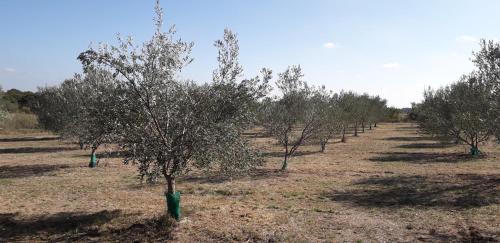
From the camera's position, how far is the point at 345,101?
51031mm

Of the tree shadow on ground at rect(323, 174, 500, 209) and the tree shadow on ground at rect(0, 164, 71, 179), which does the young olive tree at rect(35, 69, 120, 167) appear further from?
the tree shadow on ground at rect(323, 174, 500, 209)

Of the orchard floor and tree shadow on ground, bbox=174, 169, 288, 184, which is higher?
tree shadow on ground, bbox=174, 169, 288, 184

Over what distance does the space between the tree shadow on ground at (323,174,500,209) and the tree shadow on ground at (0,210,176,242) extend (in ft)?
Result: 24.4

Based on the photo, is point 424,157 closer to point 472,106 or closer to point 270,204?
point 472,106

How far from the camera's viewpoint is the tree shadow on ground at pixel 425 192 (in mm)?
15930

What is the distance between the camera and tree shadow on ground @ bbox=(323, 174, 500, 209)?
15.9 metres

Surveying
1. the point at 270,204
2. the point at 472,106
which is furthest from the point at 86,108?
the point at 472,106

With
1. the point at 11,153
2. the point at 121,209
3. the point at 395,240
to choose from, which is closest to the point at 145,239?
the point at 121,209

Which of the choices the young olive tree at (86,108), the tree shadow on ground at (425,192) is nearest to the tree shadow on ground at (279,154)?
the tree shadow on ground at (425,192)

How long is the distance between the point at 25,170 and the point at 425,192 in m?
21.2

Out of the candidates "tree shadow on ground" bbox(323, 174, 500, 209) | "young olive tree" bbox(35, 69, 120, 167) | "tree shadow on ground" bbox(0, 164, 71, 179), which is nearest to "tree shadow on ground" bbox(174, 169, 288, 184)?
"tree shadow on ground" bbox(323, 174, 500, 209)

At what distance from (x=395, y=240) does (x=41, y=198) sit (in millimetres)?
13146

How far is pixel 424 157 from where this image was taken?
31.2m

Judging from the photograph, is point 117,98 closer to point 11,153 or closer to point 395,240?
point 395,240
